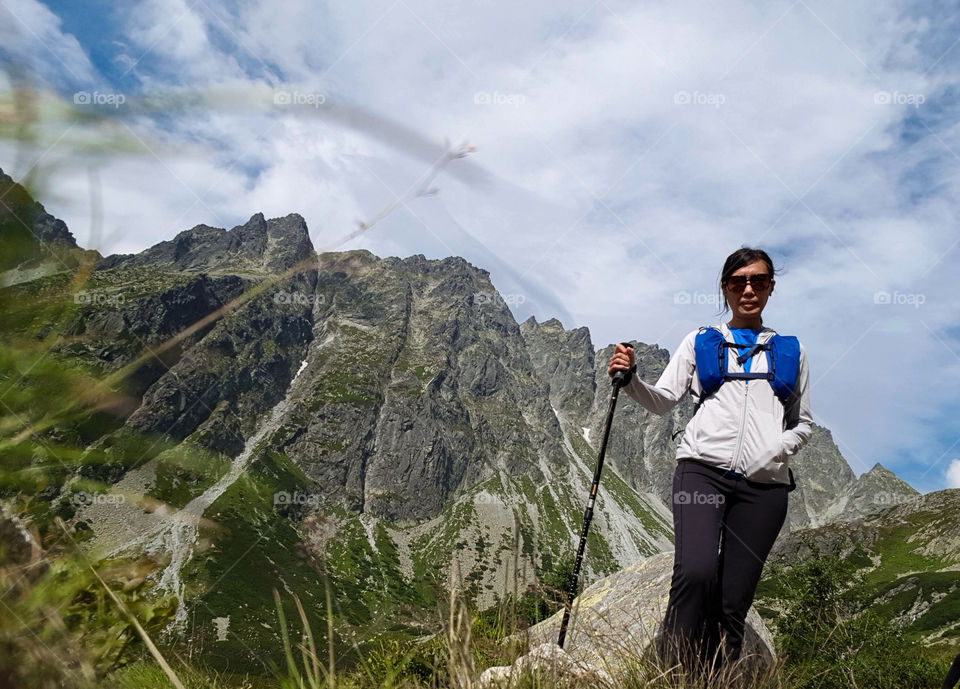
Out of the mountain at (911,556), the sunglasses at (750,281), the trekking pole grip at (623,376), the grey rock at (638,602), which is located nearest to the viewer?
the trekking pole grip at (623,376)

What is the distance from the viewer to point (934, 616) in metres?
81.2

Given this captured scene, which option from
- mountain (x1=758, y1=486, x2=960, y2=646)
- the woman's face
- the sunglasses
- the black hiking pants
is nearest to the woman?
the black hiking pants

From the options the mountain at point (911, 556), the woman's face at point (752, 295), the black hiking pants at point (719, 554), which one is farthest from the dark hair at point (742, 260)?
the mountain at point (911, 556)

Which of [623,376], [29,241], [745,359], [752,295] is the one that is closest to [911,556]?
[752,295]

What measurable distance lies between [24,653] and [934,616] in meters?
111

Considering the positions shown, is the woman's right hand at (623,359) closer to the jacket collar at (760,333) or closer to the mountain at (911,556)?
the jacket collar at (760,333)

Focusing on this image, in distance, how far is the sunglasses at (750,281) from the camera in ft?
15.8

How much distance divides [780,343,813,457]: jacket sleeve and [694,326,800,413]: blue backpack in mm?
95

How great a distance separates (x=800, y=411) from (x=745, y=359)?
1.88 ft

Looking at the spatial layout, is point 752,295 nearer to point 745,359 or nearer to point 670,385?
point 745,359

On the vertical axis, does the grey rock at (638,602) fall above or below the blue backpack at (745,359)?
below

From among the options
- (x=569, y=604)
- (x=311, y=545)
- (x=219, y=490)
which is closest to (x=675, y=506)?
(x=569, y=604)

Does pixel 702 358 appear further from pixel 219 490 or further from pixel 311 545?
pixel 219 490

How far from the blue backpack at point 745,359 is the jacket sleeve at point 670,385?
0.12m
